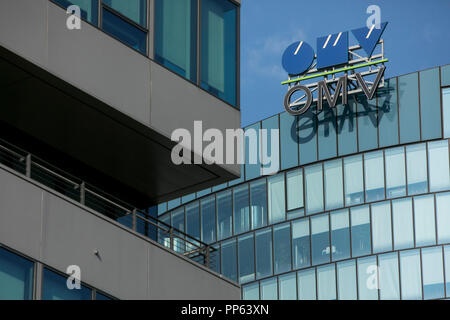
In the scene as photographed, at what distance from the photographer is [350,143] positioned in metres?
69.0

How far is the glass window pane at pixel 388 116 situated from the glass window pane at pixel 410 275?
21.8ft

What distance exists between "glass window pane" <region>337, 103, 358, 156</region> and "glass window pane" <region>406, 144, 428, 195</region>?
350cm

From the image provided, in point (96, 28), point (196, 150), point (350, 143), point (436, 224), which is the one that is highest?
point (350, 143)

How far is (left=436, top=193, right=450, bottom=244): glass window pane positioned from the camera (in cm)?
6619

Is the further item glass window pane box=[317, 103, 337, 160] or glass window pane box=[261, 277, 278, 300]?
glass window pane box=[261, 277, 278, 300]

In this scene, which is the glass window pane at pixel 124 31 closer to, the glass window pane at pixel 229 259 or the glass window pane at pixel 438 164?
the glass window pane at pixel 438 164

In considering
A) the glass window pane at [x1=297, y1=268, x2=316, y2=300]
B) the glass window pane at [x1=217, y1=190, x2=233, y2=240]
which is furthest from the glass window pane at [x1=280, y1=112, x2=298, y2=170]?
the glass window pane at [x1=297, y1=268, x2=316, y2=300]

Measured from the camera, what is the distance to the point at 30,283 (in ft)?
55.4

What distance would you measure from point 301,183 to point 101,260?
174ft

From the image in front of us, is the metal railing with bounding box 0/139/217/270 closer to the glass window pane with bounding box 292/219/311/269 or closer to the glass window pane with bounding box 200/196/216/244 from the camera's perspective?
the glass window pane with bounding box 292/219/311/269

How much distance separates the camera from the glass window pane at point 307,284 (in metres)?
68.9

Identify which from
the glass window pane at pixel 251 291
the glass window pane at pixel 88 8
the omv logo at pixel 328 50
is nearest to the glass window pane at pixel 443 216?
the omv logo at pixel 328 50
